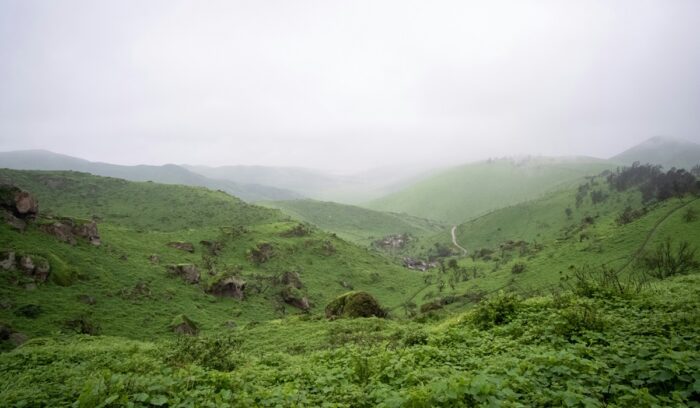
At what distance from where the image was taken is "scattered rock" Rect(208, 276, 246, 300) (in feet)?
239

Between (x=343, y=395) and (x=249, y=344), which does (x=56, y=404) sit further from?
(x=249, y=344)

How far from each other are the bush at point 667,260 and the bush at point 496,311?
106 ft

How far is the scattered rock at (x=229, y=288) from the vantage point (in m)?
72.9

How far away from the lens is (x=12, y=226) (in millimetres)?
56562

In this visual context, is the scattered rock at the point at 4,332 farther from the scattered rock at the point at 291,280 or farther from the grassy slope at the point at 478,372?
the scattered rock at the point at 291,280

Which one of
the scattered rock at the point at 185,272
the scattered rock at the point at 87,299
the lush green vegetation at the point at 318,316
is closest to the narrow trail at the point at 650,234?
the lush green vegetation at the point at 318,316

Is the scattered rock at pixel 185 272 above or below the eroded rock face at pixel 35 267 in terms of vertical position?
below

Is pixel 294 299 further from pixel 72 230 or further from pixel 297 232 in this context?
pixel 297 232

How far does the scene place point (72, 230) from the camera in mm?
65562

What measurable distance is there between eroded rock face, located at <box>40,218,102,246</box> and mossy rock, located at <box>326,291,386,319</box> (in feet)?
174

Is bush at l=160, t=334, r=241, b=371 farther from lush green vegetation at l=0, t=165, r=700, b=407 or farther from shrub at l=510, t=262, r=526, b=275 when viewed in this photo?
shrub at l=510, t=262, r=526, b=275

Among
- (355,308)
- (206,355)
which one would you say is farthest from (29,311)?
(206,355)

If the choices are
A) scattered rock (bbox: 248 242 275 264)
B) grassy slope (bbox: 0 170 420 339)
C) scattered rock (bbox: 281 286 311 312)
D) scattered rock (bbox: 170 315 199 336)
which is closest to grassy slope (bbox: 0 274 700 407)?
scattered rock (bbox: 170 315 199 336)

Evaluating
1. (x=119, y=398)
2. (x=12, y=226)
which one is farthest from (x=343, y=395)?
(x=12, y=226)
